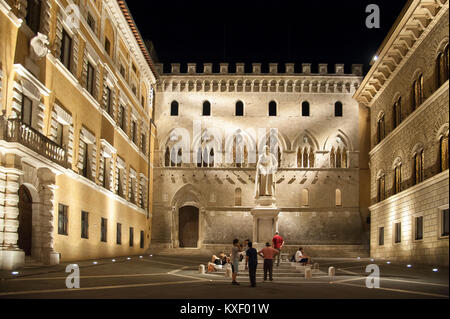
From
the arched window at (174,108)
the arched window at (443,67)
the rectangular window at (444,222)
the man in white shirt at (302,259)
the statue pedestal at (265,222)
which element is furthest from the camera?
the arched window at (174,108)

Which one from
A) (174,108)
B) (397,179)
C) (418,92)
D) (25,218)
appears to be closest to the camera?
(25,218)

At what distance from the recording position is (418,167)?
30.6 metres

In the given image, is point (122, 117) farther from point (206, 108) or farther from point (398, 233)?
point (398, 233)

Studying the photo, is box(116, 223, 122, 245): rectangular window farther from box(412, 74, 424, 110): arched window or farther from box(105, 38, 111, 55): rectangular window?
box(412, 74, 424, 110): arched window

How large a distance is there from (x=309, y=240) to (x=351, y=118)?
1079 centimetres

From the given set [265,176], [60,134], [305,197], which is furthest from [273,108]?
[60,134]

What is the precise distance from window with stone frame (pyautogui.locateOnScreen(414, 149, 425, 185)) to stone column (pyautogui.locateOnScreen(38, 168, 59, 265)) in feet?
57.3

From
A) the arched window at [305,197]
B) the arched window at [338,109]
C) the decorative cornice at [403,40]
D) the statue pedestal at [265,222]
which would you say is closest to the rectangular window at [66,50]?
the statue pedestal at [265,222]

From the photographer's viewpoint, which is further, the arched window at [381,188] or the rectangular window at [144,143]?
the rectangular window at [144,143]

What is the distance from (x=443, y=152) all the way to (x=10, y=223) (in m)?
18.2

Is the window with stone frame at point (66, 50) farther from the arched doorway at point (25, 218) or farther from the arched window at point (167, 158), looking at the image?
the arched window at point (167, 158)

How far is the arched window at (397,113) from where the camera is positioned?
35031 millimetres

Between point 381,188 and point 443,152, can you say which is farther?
point 381,188
